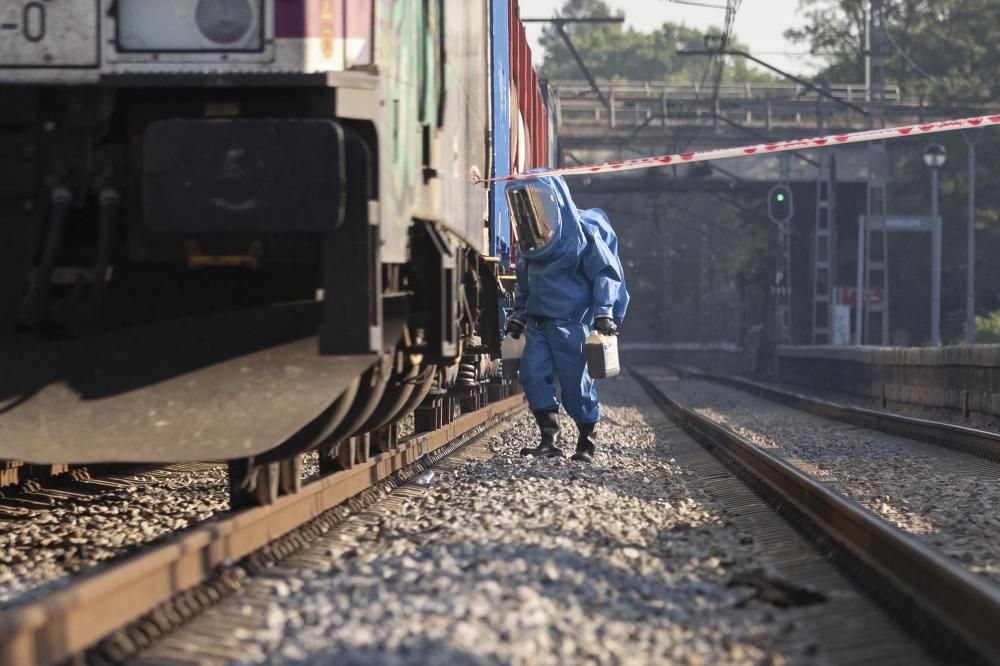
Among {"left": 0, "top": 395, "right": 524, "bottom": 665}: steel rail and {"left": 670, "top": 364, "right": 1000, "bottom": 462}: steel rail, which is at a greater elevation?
{"left": 0, "top": 395, "right": 524, "bottom": 665}: steel rail

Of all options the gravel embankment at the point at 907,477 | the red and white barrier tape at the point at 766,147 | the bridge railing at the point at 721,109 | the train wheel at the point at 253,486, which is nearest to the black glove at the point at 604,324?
the red and white barrier tape at the point at 766,147

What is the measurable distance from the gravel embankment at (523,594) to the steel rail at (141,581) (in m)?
0.16

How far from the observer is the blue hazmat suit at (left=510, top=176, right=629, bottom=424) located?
30.9 ft

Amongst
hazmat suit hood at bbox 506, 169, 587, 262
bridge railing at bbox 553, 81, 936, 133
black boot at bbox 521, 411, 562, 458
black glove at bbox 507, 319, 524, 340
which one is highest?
bridge railing at bbox 553, 81, 936, 133

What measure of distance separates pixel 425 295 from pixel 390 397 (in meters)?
1.05

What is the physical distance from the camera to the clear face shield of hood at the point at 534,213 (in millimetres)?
9172

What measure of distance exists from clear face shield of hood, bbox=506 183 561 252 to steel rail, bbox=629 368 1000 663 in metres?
1.91

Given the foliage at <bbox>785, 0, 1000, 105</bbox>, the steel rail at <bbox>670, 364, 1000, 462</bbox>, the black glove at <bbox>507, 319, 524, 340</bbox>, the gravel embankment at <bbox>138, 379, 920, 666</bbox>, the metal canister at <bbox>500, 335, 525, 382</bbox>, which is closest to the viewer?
the gravel embankment at <bbox>138, 379, 920, 666</bbox>

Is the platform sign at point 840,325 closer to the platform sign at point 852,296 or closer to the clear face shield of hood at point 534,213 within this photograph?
the platform sign at point 852,296

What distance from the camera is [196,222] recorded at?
5023 millimetres

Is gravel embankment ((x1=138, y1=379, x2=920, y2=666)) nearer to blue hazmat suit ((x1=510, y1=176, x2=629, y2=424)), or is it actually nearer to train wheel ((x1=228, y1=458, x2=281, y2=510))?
train wheel ((x1=228, y1=458, x2=281, y2=510))

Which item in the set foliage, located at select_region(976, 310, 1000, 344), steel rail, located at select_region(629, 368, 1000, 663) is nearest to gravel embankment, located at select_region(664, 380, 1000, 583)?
steel rail, located at select_region(629, 368, 1000, 663)

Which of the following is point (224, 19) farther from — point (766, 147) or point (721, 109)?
point (721, 109)

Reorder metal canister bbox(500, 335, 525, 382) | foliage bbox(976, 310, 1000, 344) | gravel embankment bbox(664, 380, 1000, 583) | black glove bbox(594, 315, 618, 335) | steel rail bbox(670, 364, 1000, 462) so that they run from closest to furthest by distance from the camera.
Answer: gravel embankment bbox(664, 380, 1000, 583) < black glove bbox(594, 315, 618, 335) < metal canister bbox(500, 335, 525, 382) < steel rail bbox(670, 364, 1000, 462) < foliage bbox(976, 310, 1000, 344)
